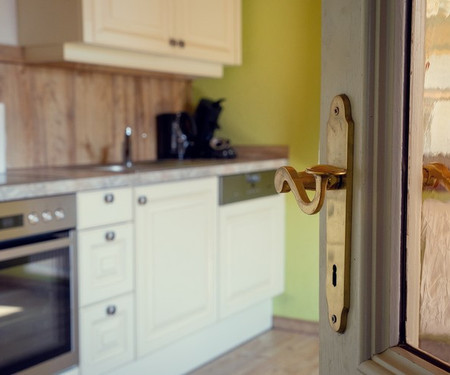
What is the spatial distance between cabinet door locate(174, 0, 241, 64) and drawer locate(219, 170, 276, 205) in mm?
584

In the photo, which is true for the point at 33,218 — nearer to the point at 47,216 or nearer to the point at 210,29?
the point at 47,216

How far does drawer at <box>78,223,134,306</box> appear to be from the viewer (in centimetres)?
213

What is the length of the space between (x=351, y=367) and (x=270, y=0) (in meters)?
2.90

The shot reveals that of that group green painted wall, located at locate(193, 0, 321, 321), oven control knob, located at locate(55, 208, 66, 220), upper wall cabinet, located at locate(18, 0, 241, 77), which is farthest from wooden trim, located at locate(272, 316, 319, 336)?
oven control knob, located at locate(55, 208, 66, 220)

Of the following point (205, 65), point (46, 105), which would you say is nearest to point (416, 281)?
point (46, 105)

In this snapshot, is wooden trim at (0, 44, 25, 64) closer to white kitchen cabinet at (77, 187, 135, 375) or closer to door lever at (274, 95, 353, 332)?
white kitchen cabinet at (77, 187, 135, 375)

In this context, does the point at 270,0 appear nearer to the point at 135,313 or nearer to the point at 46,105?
the point at 46,105

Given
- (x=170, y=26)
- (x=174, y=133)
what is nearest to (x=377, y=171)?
(x=170, y=26)

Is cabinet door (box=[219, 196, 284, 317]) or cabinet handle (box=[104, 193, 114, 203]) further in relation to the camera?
cabinet door (box=[219, 196, 284, 317])

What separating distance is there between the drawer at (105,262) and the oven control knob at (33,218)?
0.65 ft

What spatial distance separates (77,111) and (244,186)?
82cm

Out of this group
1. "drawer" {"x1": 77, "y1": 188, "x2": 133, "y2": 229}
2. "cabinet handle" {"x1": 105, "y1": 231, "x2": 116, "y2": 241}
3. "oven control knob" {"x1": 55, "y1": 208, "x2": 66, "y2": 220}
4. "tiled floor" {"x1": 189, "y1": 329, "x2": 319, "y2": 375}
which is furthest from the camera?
"tiled floor" {"x1": 189, "y1": 329, "x2": 319, "y2": 375}

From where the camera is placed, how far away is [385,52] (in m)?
0.57

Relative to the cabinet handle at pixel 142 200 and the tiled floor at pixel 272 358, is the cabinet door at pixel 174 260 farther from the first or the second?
the tiled floor at pixel 272 358
